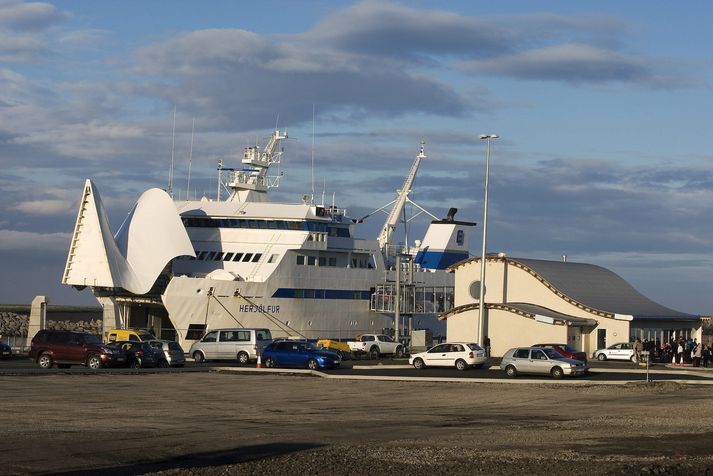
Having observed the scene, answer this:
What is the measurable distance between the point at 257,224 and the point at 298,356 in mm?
20113

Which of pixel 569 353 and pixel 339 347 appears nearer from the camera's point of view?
pixel 569 353

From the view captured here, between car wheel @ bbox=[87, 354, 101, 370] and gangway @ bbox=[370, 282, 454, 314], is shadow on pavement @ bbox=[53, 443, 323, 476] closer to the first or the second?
car wheel @ bbox=[87, 354, 101, 370]

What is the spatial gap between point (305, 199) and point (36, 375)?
30.8 meters

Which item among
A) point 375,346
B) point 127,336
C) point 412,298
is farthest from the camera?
point 412,298

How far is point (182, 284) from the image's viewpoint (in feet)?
177

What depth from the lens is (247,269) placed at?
5822 cm

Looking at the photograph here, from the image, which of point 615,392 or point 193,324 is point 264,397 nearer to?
point 615,392

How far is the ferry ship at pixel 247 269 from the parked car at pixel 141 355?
10.5 m

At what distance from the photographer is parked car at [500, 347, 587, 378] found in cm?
3659

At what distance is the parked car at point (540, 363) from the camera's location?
36.6 m

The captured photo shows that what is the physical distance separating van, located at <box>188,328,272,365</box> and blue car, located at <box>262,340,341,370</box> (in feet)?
9.75

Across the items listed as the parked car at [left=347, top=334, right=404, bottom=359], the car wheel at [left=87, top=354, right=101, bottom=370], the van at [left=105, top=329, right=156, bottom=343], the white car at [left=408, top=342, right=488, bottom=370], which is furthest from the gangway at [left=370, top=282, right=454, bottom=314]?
the car wheel at [left=87, top=354, right=101, bottom=370]

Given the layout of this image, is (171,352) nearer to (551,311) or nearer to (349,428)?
(551,311)

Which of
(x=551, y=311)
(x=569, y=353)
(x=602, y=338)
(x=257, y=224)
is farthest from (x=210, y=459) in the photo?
(x=257, y=224)
